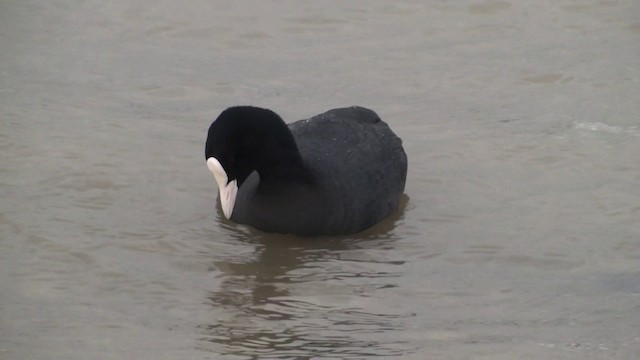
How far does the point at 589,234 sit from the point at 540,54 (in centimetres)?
340

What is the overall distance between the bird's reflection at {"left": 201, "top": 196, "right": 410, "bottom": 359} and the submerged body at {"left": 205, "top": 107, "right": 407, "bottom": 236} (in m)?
0.11

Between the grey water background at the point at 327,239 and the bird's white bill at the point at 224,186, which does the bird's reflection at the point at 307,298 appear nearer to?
the grey water background at the point at 327,239

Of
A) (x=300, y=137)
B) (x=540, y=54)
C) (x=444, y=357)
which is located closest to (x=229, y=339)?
(x=444, y=357)

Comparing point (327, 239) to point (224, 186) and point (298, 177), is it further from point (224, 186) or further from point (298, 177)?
point (224, 186)

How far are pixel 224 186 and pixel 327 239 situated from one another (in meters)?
0.67

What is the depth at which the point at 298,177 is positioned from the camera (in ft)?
24.8

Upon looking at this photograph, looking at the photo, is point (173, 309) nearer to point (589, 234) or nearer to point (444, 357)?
point (444, 357)

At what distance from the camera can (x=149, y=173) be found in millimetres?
8328

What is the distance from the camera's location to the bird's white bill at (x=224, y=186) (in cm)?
720

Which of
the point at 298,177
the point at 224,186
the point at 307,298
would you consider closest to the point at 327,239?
the point at 298,177

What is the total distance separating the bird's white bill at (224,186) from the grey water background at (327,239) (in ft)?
0.73

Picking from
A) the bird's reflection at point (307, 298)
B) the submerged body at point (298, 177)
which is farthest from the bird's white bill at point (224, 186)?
the bird's reflection at point (307, 298)

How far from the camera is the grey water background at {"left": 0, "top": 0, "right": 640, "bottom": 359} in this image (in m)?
6.18

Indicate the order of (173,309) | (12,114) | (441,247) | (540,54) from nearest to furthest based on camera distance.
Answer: (173,309), (441,247), (12,114), (540,54)
